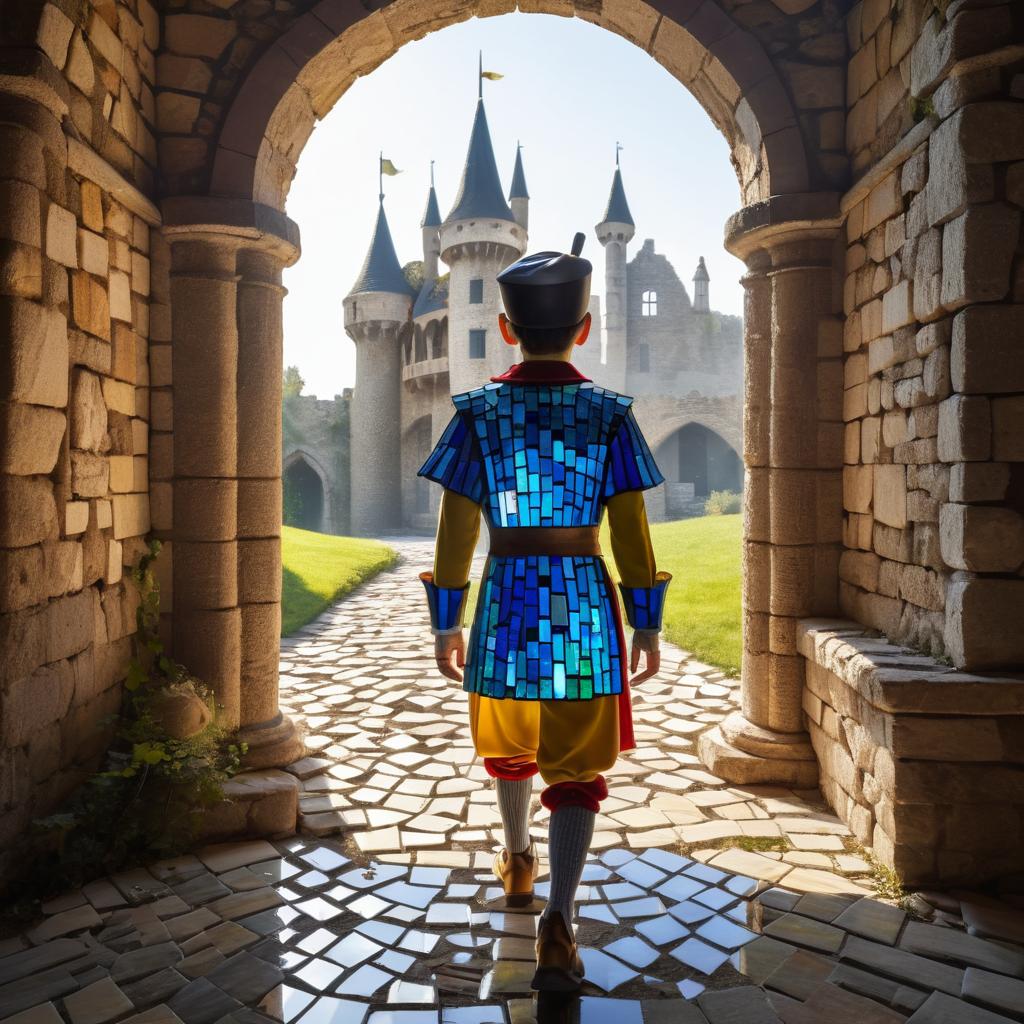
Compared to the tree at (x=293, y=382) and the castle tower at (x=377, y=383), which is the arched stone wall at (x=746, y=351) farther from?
the tree at (x=293, y=382)

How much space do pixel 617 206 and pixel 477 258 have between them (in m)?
14.4

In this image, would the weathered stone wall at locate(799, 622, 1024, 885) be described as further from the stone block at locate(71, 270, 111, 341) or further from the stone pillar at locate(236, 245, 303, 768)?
the stone block at locate(71, 270, 111, 341)

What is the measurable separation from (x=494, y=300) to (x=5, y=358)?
78.2ft

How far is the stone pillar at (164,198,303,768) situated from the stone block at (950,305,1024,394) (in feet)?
9.87

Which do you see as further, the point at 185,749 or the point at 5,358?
the point at 185,749

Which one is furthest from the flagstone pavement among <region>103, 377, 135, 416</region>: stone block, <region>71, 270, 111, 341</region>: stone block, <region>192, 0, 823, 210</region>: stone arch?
<region>192, 0, 823, 210</region>: stone arch

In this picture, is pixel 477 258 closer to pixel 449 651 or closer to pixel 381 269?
pixel 381 269

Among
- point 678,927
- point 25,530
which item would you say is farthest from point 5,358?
point 678,927

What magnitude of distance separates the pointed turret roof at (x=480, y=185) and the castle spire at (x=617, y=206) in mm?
11746

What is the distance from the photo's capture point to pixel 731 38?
387 cm

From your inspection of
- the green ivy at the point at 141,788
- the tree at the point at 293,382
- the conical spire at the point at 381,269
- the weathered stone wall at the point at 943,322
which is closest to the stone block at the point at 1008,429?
the weathered stone wall at the point at 943,322

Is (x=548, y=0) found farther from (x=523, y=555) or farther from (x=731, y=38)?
(x=523, y=555)

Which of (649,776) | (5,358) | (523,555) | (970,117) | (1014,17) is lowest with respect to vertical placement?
(649,776)

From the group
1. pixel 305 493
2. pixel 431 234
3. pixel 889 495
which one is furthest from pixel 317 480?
pixel 889 495
